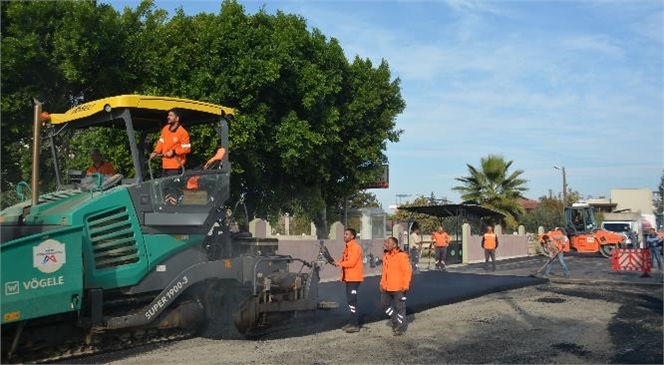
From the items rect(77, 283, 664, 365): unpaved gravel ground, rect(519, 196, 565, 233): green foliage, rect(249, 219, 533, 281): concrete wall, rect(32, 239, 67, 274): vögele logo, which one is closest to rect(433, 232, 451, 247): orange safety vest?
rect(249, 219, 533, 281): concrete wall

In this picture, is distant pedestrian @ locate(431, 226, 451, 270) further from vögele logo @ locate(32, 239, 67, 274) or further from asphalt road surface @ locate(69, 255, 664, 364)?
vögele logo @ locate(32, 239, 67, 274)

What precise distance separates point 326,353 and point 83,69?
8272 millimetres

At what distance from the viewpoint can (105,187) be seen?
722 cm

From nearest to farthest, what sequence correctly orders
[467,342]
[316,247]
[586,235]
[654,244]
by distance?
[467,342], [316,247], [654,244], [586,235]

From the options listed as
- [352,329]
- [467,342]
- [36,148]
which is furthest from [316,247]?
[36,148]

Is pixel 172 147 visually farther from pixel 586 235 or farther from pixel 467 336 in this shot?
pixel 586 235

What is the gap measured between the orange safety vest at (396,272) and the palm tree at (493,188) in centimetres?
2803

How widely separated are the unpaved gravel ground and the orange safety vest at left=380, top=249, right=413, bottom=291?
2.20 ft

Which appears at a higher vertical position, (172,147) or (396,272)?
(172,147)

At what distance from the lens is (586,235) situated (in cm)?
3209

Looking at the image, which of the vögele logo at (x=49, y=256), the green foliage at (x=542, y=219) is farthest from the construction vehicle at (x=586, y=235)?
the vögele logo at (x=49, y=256)

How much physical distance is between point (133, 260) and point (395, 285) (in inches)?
146

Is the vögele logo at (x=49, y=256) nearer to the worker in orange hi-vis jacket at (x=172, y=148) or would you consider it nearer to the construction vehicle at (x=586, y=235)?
the worker in orange hi-vis jacket at (x=172, y=148)

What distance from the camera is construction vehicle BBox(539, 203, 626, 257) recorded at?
31578mm
